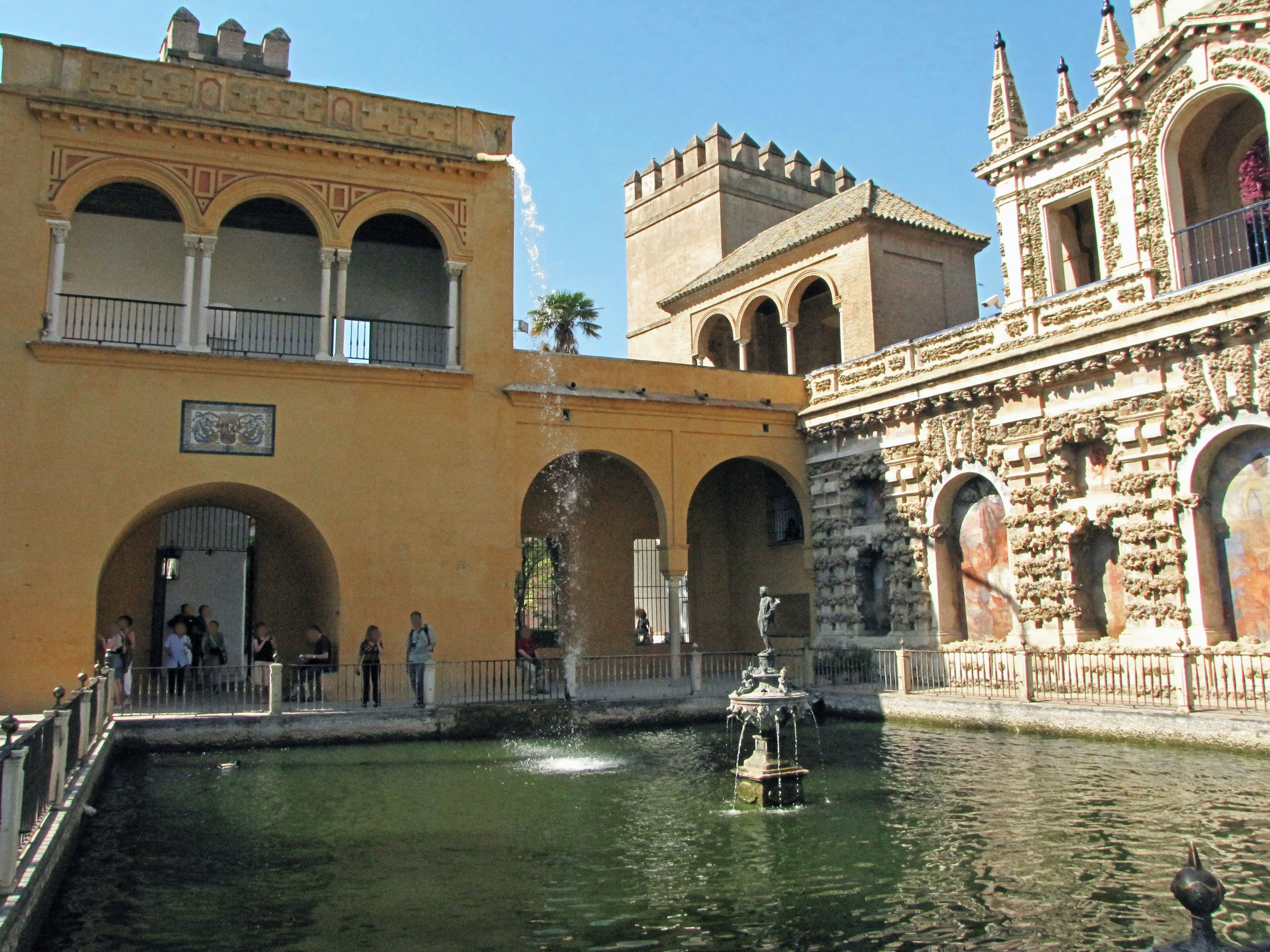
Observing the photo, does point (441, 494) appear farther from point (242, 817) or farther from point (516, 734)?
point (242, 817)

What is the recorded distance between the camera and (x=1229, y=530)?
1364 cm

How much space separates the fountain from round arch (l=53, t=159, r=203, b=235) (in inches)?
476

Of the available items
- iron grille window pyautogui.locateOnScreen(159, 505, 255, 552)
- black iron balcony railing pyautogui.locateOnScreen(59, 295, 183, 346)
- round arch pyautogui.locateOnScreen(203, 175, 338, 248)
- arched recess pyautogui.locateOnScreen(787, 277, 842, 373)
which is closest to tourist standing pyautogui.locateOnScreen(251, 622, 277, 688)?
iron grille window pyautogui.locateOnScreen(159, 505, 255, 552)

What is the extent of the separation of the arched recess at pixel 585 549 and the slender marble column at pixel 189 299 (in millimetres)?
7238

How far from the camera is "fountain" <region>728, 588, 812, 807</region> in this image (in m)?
9.26

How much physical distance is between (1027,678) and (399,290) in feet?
44.1

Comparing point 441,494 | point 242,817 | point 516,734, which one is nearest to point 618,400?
point 441,494

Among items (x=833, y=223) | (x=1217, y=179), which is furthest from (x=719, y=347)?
(x=1217, y=179)

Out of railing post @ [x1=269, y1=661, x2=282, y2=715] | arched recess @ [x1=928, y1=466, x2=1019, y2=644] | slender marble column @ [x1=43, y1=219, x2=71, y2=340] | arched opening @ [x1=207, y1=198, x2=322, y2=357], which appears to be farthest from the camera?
arched opening @ [x1=207, y1=198, x2=322, y2=357]

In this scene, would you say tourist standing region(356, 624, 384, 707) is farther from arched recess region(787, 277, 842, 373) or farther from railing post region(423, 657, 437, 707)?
arched recess region(787, 277, 842, 373)

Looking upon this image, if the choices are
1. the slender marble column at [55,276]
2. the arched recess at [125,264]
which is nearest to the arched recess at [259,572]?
the arched recess at [125,264]

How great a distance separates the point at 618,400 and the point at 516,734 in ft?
22.7

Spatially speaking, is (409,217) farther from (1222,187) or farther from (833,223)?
(1222,187)

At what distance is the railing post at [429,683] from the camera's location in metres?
14.5
